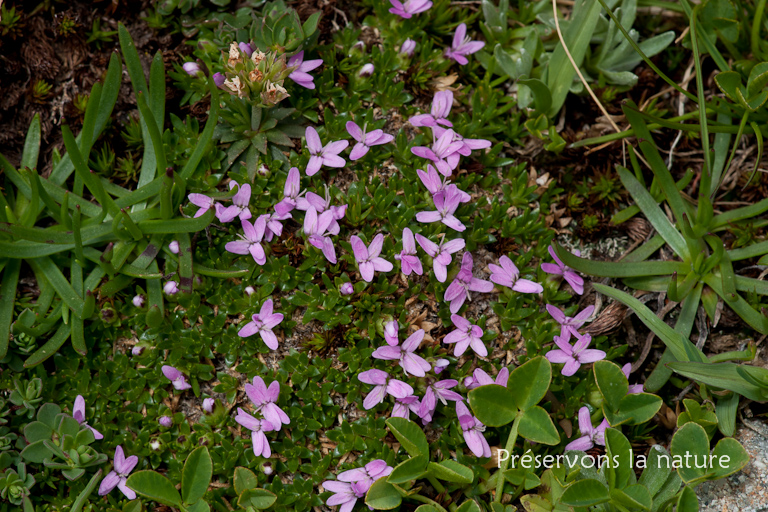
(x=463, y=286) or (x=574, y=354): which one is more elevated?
(x=463, y=286)

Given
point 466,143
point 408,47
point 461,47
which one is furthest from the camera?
point 461,47

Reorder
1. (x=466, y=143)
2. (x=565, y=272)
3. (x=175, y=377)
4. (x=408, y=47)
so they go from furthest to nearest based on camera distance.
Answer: (x=408, y=47)
(x=466, y=143)
(x=565, y=272)
(x=175, y=377)

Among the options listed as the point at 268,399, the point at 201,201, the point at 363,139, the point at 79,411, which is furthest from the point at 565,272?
the point at 79,411

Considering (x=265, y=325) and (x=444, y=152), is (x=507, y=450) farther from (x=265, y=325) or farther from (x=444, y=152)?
(x=444, y=152)

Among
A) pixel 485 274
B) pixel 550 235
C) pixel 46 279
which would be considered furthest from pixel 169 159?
pixel 550 235

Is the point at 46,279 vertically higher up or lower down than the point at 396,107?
lower down

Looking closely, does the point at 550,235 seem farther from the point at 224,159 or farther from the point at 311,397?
the point at 224,159

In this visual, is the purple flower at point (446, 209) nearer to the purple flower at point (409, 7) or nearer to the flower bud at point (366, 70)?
the flower bud at point (366, 70)

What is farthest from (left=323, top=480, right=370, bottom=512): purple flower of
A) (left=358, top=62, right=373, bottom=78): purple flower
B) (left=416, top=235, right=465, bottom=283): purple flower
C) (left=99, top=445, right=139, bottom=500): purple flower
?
(left=358, top=62, right=373, bottom=78): purple flower
